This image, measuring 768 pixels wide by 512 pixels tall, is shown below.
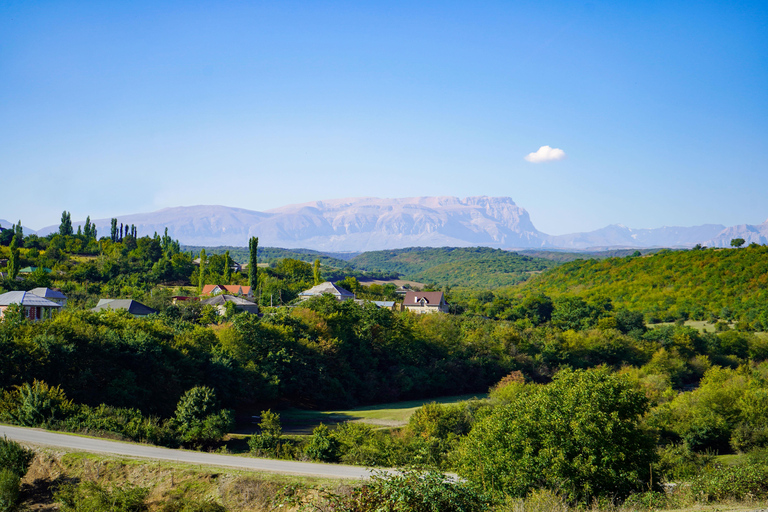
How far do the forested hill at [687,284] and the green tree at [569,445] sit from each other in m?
70.9

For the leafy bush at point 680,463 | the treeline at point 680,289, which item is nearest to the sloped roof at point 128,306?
the leafy bush at point 680,463

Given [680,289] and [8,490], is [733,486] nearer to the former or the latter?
[8,490]

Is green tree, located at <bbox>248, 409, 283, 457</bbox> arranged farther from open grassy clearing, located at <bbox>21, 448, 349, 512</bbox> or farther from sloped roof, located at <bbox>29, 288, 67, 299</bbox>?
sloped roof, located at <bbox>29, 288, 67, 299</bbox>

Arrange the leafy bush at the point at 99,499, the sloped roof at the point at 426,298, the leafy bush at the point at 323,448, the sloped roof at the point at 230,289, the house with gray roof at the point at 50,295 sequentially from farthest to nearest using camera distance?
the sloped roof at the point at 426,298
the sloped roof at the point at 230,289
the house with gray roof at the point at 50,295
the leafy bush at the point at 323,448
the leafy bush at the point at 99,499

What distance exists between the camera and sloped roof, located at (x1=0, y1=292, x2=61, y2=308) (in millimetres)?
50812

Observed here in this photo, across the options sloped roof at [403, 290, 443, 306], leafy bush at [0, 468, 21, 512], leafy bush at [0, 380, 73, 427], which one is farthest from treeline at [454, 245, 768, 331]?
leafy bush at [0, 468, 21, 512]

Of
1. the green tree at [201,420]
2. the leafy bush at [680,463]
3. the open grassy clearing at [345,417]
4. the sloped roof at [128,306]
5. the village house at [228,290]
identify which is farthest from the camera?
the village house at [228,290]

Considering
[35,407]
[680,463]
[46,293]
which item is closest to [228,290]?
[46,293]

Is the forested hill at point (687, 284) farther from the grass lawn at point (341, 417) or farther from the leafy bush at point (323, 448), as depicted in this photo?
the leafy bush at point (323, 448)

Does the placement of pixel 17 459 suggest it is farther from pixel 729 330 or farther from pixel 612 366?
pixel 729 330

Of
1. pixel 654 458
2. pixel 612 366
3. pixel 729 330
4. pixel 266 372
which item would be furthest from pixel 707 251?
pixel 654 458

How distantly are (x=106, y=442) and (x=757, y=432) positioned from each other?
1293 inches

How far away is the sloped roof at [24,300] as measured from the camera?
50.8 m

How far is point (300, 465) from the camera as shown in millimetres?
18859
